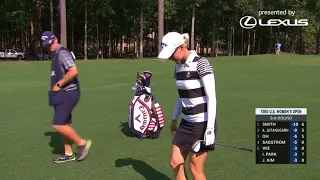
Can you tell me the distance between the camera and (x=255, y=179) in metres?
5.23

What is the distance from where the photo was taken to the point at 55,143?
286 inches

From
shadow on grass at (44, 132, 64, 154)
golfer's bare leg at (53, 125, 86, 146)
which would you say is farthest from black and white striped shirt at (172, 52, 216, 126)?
shadow on grass at (44, 132, 64, 154)

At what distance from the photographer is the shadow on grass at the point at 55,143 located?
6.78m


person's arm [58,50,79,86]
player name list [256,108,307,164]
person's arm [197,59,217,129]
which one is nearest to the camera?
A: person's arm [197,59,217,129]

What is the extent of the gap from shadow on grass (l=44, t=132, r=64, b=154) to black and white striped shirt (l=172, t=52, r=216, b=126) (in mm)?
3393

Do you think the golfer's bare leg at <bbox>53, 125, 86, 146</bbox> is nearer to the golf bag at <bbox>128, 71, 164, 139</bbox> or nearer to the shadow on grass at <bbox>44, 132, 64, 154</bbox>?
the shadow on grass at <bbox>44, 132, 64, 154</bbox>

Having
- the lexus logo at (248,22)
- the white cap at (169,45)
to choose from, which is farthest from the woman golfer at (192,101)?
the lexus logo at (248,22)

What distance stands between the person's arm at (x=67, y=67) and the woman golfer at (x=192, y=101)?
1.99m

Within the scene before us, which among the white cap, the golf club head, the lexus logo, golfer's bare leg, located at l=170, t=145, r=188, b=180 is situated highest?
the lexus logo

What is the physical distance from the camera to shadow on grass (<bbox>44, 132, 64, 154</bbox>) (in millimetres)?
6777

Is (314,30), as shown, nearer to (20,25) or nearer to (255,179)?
(20,25)

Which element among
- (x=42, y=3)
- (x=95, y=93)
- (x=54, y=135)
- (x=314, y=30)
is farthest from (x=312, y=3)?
(x=54, y=135)

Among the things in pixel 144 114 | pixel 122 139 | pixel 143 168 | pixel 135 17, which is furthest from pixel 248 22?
pixel 143 168

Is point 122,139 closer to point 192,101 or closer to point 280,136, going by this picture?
point 280,136
